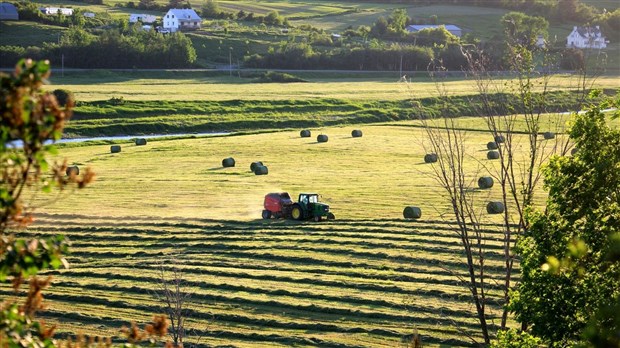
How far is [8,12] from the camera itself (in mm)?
152750

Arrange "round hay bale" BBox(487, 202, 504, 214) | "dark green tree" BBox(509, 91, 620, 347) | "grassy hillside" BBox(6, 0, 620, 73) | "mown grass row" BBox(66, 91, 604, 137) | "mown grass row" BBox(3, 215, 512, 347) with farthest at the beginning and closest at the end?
"grassy hillside" BBox(6, 0, 620, 73)
"mown grass row" BBox(66, 91, 604, 137)
"round hay bale" BBox(487, 202, 504, 214)
"mown grass row" BBox(3, 215, 512, 347)
"dark green tree" BBox(509, 91, 620, 347)

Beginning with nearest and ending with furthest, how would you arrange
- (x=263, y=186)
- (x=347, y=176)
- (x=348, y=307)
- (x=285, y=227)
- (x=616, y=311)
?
(x=616, y=311) < (x=348, y=307) < (x=285, y=227) < (x=263, y=186) < (x=347, y=176)

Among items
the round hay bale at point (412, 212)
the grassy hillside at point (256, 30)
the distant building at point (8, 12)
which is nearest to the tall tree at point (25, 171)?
the round hay bale at point (412, 212)

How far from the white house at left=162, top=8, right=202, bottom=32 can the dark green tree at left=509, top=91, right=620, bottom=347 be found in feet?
499

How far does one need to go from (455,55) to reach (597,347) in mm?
140963

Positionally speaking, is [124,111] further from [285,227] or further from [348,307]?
[348,307]

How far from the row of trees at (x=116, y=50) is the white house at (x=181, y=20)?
95.8 ft

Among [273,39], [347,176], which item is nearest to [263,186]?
[347,176]

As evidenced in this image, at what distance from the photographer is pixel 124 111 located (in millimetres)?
95875

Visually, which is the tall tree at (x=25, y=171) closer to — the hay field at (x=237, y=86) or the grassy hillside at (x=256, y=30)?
the hay field at (x=237, y=86)

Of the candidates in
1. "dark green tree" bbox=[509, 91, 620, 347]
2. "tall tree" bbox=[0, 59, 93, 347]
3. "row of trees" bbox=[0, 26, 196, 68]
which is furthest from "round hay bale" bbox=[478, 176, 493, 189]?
"row of trees" bbox=[0, 26, 196, 68]

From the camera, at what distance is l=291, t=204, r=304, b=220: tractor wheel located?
47.7m

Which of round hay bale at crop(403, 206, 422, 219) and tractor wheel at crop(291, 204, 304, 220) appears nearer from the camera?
round hay bale at crop(403, 206, 422, 219)

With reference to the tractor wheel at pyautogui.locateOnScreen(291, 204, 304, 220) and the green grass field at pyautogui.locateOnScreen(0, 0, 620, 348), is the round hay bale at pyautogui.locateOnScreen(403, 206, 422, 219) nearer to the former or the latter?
the green grass field at pyautogui.locateOnScreen(0, 0, 620, 348)
